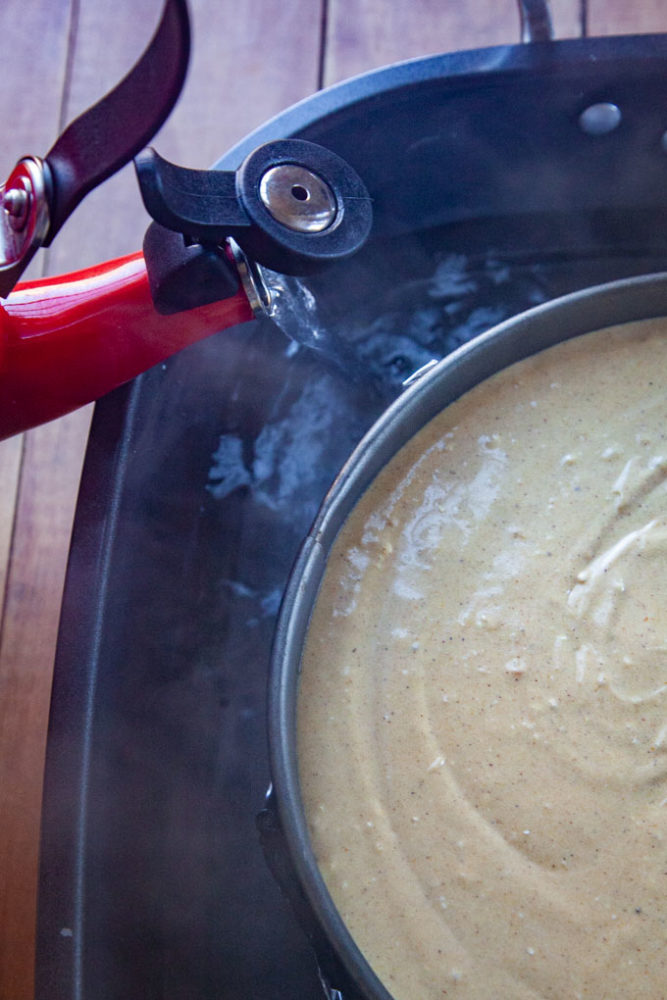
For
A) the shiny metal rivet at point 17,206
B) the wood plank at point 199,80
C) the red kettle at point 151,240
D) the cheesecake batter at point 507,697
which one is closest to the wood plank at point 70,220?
the wood plank at point 199,80

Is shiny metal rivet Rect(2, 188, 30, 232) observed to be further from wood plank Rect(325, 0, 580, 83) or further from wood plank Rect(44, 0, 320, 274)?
wood plank Rect(325, 0, 580, 83)

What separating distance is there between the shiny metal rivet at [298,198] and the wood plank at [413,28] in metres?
0.78

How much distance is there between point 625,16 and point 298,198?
0.98 meters

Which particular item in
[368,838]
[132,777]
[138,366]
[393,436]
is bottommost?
[368,838]

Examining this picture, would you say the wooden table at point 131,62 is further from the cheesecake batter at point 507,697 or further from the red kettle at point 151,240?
the cheesecake batter at point 507,697

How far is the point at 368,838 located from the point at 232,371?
552mm

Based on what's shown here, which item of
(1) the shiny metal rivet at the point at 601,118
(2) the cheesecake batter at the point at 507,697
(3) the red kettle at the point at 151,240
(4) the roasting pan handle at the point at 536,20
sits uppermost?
(4) the roasting pan handle at the point at 536,20

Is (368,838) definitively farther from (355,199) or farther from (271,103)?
(271,103)

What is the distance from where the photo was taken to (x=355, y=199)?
0.78m

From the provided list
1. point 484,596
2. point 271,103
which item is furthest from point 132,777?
point 271,103

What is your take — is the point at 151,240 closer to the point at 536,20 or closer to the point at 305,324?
the point at 305,324

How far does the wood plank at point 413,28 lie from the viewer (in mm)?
1445

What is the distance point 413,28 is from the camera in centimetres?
147

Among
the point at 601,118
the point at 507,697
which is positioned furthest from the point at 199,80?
the point at 507,697
